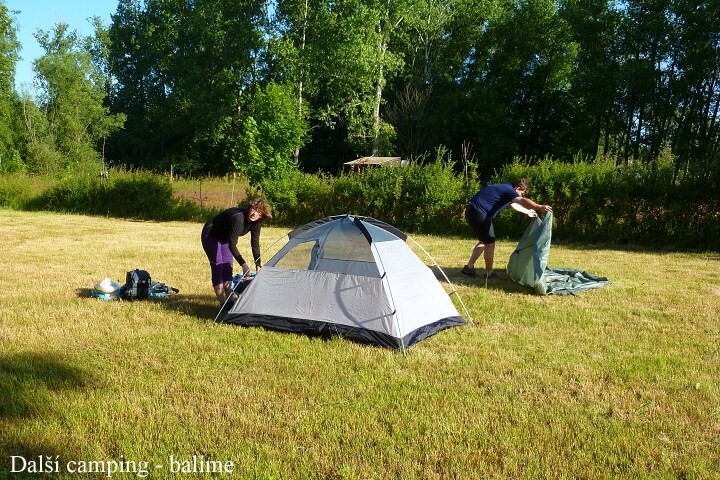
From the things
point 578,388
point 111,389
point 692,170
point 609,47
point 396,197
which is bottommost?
point 111,389

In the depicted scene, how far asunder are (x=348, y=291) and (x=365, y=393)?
5.28 ft

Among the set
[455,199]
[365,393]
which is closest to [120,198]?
[455,199]

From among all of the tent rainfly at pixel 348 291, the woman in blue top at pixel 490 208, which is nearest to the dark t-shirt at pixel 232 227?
the tent rainfly at pixel 348 291

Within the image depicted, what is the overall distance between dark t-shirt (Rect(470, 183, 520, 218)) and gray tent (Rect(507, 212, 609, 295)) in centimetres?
62

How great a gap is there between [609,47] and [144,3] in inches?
1381

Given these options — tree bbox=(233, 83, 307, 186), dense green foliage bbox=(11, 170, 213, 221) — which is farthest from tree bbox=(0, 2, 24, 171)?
tree bbox=(233, 83, 307, 186)

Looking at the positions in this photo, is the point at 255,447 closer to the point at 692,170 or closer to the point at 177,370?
the point at 177,370

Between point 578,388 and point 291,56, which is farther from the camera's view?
point 291,56

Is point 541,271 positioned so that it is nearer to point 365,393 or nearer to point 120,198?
point 365,393

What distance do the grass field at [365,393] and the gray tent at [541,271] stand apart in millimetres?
441

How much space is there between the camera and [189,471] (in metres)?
3.35

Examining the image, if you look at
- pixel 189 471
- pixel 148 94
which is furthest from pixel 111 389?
pixel 148 94

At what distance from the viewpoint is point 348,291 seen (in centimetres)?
588

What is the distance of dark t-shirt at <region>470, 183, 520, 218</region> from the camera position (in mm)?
9133
